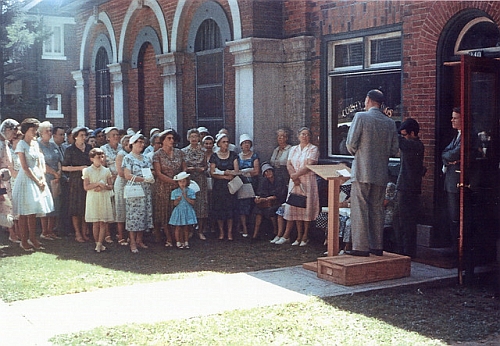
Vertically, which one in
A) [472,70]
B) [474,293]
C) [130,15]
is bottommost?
[474,293]

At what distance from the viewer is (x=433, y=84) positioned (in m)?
9.16

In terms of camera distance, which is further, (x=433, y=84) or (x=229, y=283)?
(x=433, y=84)

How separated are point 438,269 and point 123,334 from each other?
431cm

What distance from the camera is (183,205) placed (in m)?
10.0

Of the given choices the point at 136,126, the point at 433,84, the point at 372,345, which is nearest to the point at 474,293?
the point at 372,345

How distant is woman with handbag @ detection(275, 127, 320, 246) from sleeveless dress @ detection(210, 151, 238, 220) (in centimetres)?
97

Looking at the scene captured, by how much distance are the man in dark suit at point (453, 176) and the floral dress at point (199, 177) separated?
12.6 feet

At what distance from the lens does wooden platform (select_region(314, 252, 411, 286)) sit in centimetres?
748

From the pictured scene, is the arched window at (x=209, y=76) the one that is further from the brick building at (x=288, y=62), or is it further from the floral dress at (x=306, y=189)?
the floral dress at (x=306, y=189)

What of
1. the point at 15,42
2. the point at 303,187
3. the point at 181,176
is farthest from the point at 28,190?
the point at 15,42

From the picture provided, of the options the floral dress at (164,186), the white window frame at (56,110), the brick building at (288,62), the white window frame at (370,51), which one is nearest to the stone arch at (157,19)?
the brick building at (288,62)

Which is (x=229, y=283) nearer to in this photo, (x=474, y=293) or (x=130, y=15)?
(x=474, y=293)

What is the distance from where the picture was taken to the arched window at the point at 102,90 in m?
18.2

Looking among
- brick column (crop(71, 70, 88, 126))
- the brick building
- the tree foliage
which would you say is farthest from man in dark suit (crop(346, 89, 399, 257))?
the tree foliage
